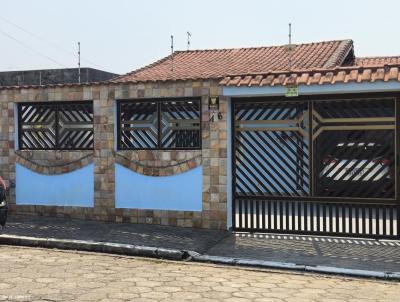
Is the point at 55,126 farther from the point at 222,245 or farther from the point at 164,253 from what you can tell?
the point at 222,245

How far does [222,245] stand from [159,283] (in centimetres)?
241

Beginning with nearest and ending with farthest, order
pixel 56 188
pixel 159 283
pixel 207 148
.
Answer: pixel 159 283
pixel 207 148
pixel 56 188

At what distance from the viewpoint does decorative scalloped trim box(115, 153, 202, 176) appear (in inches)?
386

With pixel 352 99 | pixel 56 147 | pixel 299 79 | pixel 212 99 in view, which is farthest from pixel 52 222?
pixel 352 99

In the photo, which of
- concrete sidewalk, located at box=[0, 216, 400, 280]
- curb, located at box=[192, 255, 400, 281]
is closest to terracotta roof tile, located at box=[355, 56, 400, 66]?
concrete sidewalk, located at box=[0, 216, 400, 280]

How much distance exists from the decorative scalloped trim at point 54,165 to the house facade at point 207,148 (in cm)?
2

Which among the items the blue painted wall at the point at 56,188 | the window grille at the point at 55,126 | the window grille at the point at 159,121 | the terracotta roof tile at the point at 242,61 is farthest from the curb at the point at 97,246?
the terracotta roof tile at the point at 242,61

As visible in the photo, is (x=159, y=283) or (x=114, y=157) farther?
(x=114, y=157)

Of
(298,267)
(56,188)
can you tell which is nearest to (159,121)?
(56,188)

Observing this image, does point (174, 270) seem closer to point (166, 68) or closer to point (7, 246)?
point (7, 246)

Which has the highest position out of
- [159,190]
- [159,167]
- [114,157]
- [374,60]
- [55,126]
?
[374,60]

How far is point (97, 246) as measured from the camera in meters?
8.23

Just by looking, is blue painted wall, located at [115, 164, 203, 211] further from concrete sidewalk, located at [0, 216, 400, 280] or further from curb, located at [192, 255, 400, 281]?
curb, located at [192, 255, 400, 281]

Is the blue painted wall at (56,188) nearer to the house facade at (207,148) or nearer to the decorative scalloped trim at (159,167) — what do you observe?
the house facade at (207,148)
